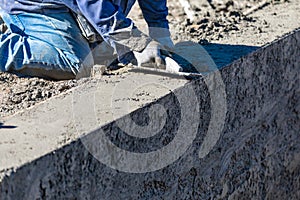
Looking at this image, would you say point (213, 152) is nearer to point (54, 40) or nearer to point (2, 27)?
point (54, 40)

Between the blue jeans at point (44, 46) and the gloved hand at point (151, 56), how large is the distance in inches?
11.6

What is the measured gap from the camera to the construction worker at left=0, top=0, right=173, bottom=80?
2988 mm

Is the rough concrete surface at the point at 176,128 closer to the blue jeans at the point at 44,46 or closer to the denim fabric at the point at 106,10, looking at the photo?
the blue jeans at the point at 44,46

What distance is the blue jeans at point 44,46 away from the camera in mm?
3094

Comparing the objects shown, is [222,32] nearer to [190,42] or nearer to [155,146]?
[190,42]

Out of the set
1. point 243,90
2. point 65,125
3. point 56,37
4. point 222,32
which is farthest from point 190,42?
point 65,125

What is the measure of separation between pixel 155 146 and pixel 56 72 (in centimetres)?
73

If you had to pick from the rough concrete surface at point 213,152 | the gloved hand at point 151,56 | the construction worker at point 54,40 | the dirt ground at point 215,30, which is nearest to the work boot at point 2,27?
the construction worker at point 54,40

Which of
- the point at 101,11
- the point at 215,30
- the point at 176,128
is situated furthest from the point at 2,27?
the point at 215,30

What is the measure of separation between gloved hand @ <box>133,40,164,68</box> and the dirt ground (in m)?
0.28

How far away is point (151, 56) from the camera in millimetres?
2934

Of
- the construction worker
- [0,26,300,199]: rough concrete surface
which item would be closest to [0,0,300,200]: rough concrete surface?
[0,26,300,199]: rough concrete surface

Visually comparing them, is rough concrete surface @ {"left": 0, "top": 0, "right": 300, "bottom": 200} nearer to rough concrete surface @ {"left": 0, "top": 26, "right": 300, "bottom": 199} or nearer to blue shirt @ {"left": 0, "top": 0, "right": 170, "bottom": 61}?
rough concrete surface @ {"left": 0, "top": 26, "right": 300, "bottom": 199}

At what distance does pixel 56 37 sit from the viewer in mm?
3166
